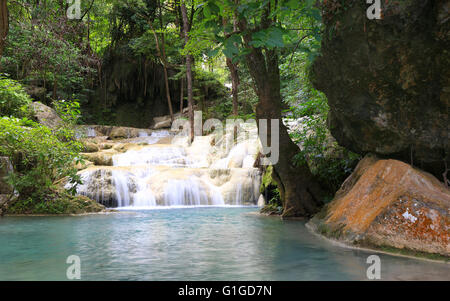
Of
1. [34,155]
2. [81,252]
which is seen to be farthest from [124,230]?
[34,155]

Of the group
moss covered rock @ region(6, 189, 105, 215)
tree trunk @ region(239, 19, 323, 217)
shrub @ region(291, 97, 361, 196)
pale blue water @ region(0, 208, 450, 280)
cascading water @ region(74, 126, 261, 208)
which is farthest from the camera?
cascading water @ region(74, 126, 261, 208)

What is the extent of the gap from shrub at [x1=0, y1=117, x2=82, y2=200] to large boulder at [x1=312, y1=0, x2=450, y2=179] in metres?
6.59

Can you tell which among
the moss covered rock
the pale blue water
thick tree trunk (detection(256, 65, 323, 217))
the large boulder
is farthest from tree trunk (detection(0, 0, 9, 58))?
the moss covered rock

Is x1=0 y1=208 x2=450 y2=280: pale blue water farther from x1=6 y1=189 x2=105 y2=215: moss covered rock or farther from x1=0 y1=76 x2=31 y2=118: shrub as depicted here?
x1=0 y1=76 x2=31 y2=118: shrub

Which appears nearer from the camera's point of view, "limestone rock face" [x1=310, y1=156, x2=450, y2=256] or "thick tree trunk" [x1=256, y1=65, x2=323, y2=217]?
"limestone rock face" [x1=310, y1=156, x2=450, y2=256]

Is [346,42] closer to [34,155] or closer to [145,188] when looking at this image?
[34,155]

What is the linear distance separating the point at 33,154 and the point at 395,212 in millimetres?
7925

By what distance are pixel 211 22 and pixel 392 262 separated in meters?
3.07

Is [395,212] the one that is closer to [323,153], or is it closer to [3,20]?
[323,153]

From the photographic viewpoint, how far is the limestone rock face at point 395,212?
159 inches

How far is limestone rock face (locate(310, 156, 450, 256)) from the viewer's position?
405 centimetres

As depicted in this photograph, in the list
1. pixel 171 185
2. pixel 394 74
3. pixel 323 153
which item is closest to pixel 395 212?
pixel 394 74

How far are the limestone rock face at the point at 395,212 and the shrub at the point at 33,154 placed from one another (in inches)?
258

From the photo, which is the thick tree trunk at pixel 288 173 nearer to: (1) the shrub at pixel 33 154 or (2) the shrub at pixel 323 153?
(2) the shrub at pixel 323 153
